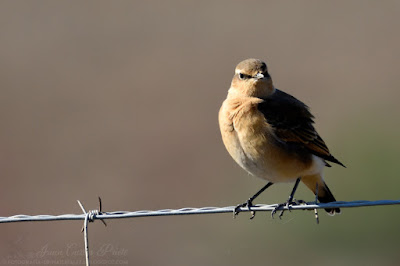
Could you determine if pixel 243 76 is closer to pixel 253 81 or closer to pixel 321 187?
pixel 253 81

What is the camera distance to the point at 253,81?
886cm

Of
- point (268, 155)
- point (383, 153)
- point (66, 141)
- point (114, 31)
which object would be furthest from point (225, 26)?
point (268, 155)

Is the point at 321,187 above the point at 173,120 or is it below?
below

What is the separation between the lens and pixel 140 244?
14.1 m

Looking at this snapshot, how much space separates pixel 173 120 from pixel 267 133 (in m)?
10.6

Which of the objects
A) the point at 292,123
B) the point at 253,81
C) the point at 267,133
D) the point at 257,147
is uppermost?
the point at 253,81

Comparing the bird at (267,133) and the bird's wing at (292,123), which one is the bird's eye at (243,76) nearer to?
the bird at (267,133)

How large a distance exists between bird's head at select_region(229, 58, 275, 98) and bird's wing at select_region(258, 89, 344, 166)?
0.42ft

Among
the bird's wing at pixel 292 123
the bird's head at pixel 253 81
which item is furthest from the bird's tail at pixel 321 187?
the bird's head at pixel 253 81

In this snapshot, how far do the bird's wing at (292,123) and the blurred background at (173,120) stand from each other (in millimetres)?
3348

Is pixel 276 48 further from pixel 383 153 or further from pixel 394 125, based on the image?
pixel 383 153

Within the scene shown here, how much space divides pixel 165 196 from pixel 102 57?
7675 mm

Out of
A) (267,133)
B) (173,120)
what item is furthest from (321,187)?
(173,120)

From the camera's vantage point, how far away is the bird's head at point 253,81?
886 cm
